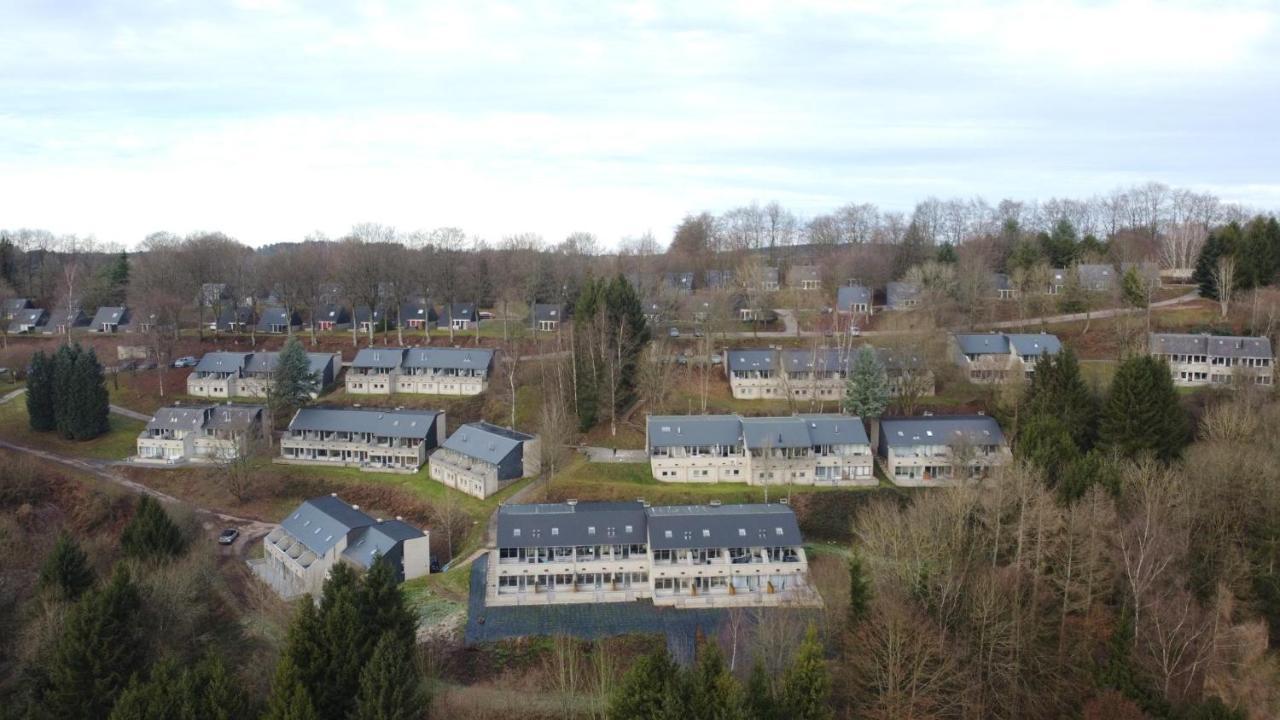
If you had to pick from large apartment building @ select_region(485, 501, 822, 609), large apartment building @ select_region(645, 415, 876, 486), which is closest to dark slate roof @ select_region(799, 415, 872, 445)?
large apartment building @ select_region(645, 415, 876, 486)

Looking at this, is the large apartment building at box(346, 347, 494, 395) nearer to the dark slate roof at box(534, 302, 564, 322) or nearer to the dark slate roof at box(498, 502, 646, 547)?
the dark slate roof at box(534, 302, 564, 322)

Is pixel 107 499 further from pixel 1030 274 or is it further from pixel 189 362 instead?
pixel 1030 274

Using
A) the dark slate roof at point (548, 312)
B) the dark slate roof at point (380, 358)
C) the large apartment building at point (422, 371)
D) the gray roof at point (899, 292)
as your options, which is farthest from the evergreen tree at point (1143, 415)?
the dark slate roof at point (380, 358)

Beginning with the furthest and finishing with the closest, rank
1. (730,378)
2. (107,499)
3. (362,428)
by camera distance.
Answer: (730,378) → (362,428) → (107,499)

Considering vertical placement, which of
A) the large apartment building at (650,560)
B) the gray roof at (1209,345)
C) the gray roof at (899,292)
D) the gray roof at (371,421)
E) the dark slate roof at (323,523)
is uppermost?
the gray roof at (899,292)

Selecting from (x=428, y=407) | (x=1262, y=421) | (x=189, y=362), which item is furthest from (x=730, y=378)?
(x=189, y=362)

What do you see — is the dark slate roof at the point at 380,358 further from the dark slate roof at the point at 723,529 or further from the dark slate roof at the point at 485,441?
the dark slate roof at the point at 723,529

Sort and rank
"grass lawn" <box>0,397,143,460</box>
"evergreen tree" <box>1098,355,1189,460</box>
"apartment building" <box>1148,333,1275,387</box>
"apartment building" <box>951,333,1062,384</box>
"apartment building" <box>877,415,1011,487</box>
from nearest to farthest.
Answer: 1. "evergreen tree" <box>1098,355,1189,460</box>
2. "apartment building" <box>877,415,1011,487</box>
3. "apartment building" <box>1148,333,1275,387</box>
4. "grass lawn" <box>0,397,143,460</box>
5. "apartment building" <box>951,333,1062,384</box>
